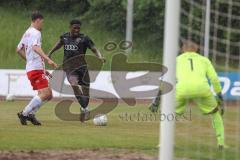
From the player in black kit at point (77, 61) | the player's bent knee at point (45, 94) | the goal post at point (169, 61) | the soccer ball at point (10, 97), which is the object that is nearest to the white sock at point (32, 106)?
the player's bent knee at point (45, 94)

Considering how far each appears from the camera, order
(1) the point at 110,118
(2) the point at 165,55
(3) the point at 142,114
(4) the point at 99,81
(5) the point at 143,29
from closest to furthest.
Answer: (2) the point at 165,55
(1) the point at 110,118
(3) the point at 142,114
(4) the point at 99,81
(5) the point at 143,29

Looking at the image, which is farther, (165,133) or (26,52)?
(26,52)

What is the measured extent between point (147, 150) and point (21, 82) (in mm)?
14263

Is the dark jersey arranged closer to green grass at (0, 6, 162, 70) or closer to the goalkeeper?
the goalkeeper

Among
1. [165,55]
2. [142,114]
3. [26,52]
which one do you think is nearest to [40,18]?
[26,52]

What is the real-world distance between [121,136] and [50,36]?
25493 millimetres

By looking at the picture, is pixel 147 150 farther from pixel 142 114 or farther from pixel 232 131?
pixel 142 114

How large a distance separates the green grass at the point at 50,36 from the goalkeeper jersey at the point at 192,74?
71.7ft

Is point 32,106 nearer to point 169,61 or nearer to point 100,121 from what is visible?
point 100,121

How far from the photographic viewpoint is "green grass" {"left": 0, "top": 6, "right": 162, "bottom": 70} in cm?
3287

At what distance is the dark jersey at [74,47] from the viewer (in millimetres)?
13141

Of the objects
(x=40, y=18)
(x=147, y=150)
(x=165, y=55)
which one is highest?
(x=40, y=18)

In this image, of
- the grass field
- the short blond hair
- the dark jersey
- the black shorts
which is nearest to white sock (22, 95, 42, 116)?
the grass field

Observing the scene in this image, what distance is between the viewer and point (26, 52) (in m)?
12.4
